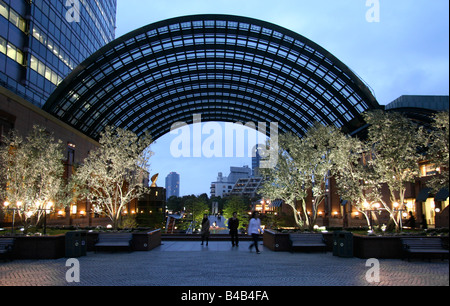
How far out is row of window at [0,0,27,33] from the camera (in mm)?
30931

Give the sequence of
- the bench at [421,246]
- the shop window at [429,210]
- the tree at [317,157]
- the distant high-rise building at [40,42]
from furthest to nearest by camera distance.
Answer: the shop window at [429,210], the distant high-rise building at [40,42], the tree at [317,157], the bench at [421,246]

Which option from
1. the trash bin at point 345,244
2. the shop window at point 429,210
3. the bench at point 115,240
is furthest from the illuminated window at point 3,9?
the shop window at point 429,210

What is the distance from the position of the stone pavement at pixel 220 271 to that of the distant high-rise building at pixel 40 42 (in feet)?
76.7

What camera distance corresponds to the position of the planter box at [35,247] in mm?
14766

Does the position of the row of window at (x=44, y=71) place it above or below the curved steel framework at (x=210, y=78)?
below

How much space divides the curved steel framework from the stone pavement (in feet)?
98.2

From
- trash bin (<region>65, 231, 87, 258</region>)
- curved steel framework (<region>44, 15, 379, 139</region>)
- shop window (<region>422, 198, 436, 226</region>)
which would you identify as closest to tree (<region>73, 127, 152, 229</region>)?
trash bin (<region>65, 231, 87, 258</region>)

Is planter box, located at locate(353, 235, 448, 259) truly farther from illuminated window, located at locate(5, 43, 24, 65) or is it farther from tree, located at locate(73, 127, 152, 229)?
illuminated window, located at locate(5, 43, 24, 65)

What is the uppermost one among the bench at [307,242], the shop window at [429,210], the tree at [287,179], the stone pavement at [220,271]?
the tree at [287,179]

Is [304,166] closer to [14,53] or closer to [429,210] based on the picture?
[429,210]

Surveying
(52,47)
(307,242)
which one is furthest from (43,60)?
Answer: (307,242)

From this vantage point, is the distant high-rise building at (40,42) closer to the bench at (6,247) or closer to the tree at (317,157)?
the bench at (6,247)

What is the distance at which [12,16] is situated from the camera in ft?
107
